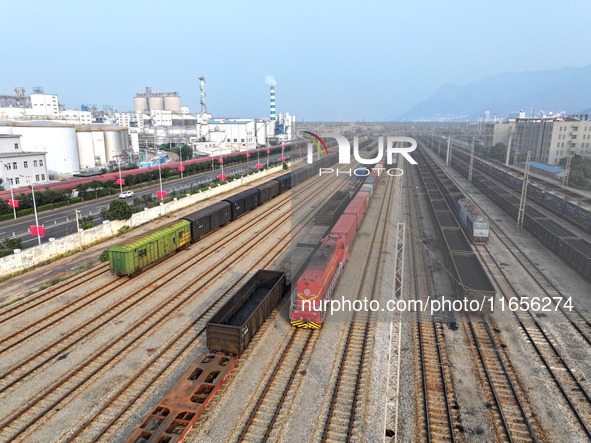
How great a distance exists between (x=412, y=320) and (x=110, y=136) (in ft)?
367

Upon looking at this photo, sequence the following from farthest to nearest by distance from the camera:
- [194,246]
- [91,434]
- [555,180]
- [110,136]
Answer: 1. [110,136]
2. [555,180]
3. [194,246]
4. [91,434]

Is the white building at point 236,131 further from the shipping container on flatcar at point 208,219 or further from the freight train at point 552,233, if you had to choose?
the shipping container on flatcar at point 208,219

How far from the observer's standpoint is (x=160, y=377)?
1689 centimetres

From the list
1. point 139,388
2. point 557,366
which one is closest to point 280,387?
point 139,388

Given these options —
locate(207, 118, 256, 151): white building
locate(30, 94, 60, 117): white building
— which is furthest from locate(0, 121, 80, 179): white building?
locate(30, 94, 60, 117): white building

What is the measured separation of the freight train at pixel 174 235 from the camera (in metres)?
26.9

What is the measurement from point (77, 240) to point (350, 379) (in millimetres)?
29053

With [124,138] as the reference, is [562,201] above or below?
below

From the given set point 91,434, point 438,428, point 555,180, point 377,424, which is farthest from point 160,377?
point 555,180

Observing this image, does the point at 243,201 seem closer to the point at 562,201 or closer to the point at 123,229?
the point at 123,229

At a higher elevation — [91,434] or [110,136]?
[110,136]

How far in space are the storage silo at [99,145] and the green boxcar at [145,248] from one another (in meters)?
85.2

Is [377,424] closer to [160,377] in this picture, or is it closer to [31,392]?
[160,377]

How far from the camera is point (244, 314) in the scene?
68.4 feet
